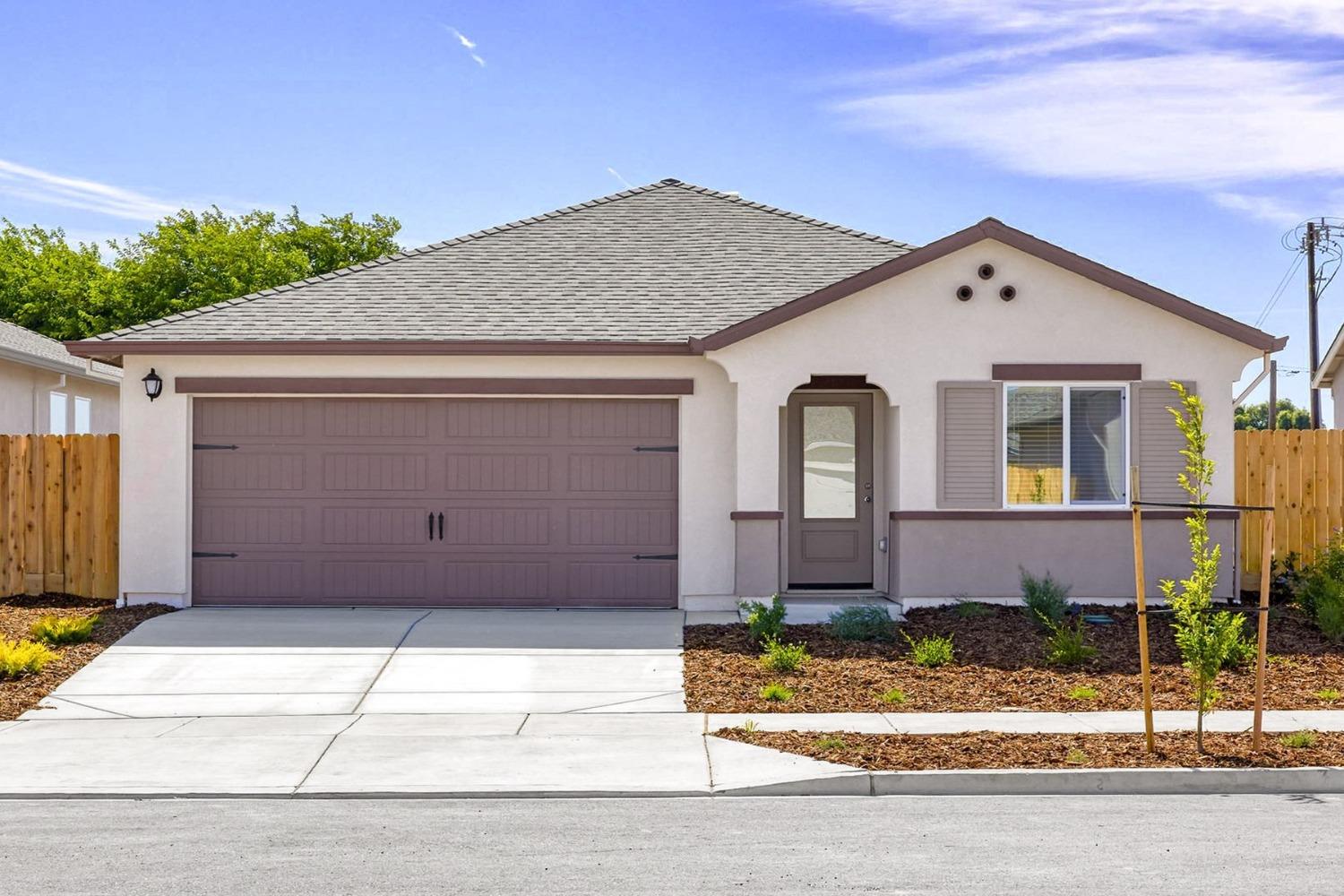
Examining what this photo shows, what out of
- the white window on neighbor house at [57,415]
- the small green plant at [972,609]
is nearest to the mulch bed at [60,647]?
the small green plant at [972,609]

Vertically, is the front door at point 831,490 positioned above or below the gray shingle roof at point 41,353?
below

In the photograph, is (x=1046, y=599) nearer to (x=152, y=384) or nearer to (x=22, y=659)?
(x=22, y=659)

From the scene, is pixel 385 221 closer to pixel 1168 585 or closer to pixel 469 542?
pixel 469 542

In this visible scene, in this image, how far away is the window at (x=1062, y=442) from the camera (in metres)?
14.1

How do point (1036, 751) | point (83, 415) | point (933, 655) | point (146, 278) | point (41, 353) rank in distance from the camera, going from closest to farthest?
point (1036, 751), point (933, 655), point (41, 353), point (83, 415), point (146, 278)

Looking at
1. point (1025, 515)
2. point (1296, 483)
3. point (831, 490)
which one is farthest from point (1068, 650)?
point (1296, 483)

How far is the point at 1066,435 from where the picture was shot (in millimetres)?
14164

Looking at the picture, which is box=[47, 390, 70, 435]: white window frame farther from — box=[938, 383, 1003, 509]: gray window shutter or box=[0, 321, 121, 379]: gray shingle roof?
box=[938, 383, 1003, 509]: gray window shutter

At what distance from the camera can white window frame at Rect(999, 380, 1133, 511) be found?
14.1 meters

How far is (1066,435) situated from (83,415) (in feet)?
66.1

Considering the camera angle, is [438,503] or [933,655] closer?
[933,655]

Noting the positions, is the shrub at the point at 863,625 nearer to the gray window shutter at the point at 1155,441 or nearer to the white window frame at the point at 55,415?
the gray window shutter at the point at 1155,441

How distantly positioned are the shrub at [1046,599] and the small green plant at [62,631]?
911cm

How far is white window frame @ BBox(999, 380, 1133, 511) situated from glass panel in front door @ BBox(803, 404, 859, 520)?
6.01 feet
